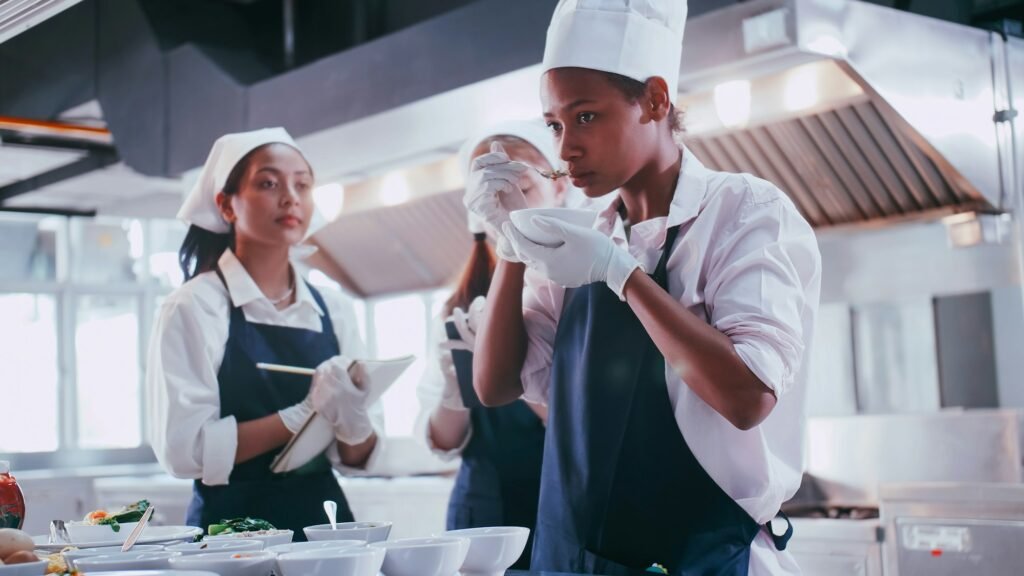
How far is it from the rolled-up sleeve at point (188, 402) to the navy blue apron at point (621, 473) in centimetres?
91

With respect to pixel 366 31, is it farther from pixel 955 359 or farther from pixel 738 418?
pixel 738 418

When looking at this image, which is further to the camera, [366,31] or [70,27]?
[70,27]

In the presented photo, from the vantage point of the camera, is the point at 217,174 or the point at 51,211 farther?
the point at 51,211

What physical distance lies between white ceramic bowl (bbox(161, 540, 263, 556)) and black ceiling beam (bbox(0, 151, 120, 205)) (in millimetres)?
5309

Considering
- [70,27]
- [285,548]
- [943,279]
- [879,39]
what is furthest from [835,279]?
[70,27]

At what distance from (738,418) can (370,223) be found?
→ 382cm

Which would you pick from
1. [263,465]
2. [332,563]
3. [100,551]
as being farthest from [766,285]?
[263,465]

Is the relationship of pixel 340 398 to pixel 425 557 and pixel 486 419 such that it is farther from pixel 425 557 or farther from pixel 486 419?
pixel 425 557

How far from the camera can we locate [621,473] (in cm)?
172

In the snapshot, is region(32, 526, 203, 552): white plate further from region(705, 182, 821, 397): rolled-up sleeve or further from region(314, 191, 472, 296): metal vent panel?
region(314, 191, 472, 296): metal vent panel

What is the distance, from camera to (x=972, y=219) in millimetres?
3395

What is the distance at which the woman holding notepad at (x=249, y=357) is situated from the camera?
8.08 feet

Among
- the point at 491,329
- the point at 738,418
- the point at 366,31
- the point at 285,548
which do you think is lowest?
the point at 285,548

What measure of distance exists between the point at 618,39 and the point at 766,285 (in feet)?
1.55
